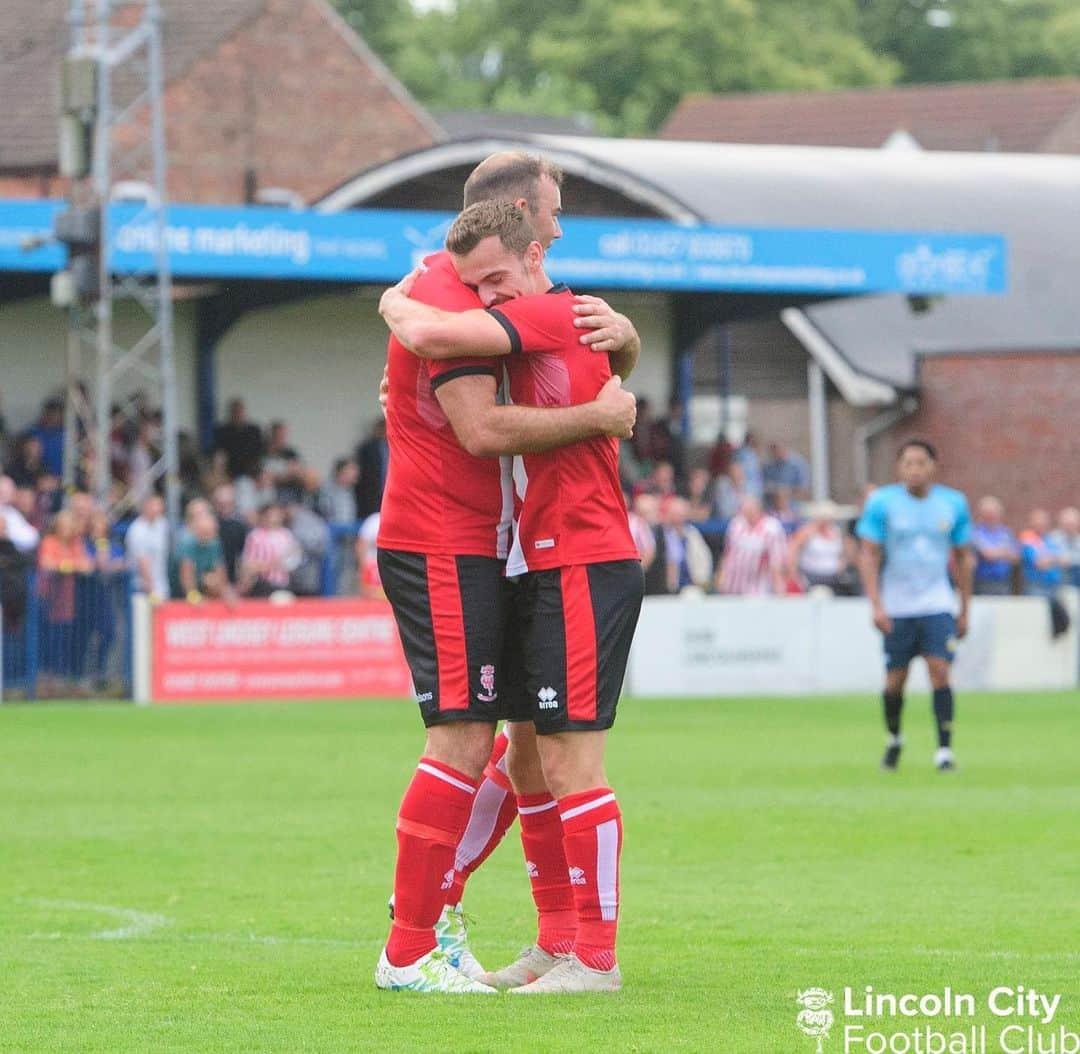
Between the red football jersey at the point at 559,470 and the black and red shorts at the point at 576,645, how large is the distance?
0.16ft

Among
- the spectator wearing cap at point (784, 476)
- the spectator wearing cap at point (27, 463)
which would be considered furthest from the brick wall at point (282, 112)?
the spectator wearing cap at point (27, 463)

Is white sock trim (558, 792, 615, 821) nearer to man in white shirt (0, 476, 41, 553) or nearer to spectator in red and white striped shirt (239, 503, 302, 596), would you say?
man in white shirt (0, 476, 41, 553)

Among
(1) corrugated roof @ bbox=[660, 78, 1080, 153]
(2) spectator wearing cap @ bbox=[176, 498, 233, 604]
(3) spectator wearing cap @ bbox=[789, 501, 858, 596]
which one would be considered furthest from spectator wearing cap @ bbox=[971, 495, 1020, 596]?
(1) corrugated roof @ bbox=[660, 78, 1080, 153]

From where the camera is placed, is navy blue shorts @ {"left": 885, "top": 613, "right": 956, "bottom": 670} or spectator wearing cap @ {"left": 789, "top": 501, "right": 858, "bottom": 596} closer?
navy blue shorts @ {"left": 885, "top": 613, "right": 956, "bottom": 670}

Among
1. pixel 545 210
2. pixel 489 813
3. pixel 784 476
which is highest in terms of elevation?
pixel 784 476

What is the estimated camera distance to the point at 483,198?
6914mm

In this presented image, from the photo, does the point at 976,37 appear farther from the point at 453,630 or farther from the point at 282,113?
the point at 453,630

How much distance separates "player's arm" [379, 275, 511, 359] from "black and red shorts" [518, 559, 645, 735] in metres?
0.62

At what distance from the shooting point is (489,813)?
7363mm

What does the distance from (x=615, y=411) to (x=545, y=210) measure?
58cm

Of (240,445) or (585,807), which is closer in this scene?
(585,807)

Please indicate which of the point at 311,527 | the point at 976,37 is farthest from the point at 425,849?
the point at 976,37

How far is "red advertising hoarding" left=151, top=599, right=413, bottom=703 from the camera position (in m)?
23.8

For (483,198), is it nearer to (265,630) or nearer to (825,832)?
(825,832)
